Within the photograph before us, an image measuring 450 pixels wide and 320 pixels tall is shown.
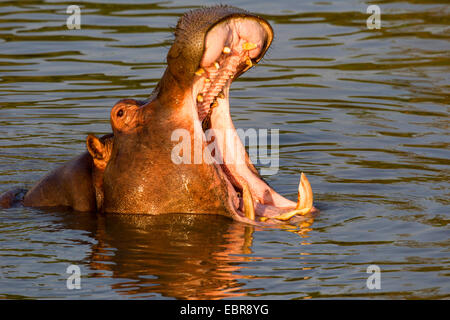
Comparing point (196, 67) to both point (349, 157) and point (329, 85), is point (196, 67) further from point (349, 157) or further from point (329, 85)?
point (329, 85)

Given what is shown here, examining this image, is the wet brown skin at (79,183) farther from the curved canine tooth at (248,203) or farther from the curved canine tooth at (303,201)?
the curved canine tooth at (303,201)

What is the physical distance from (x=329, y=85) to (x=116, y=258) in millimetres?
6842

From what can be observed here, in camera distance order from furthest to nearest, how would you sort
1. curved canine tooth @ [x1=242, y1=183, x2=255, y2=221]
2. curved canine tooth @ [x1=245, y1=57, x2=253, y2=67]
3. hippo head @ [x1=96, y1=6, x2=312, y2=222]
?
1. curved canine tooth @ [x1=242, y1=183, x2=255, y2=221]
2. curved canine tooth @ [x1=245, y1=57, x2=253, y2=67]
3. hippo head @ [x1=96, y1=6, x2=312, y2=222]

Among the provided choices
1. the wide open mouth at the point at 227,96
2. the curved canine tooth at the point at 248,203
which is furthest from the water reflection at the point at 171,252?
the wide open mouth at the point at 227,96

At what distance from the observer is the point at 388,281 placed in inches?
274

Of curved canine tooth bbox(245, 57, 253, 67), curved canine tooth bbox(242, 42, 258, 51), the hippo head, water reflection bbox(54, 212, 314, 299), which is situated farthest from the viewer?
curved canine tooth bbox(245, 57, 253, 67)

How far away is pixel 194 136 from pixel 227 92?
576mm

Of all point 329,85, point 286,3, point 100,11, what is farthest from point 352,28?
point 100,11

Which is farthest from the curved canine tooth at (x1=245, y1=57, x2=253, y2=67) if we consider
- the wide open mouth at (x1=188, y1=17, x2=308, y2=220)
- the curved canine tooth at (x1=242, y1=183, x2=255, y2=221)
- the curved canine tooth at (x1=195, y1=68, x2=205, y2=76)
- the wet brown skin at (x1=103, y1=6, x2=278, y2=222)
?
the curved canine tooth at (x1=242, y1=183, x2=255, y2=221)

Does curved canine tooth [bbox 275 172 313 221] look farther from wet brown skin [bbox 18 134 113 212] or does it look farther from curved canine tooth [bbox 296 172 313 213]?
wet brown skin [bbox 18 134 113 212]

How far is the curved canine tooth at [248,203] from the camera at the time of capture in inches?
321

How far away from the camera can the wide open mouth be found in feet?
25.7
